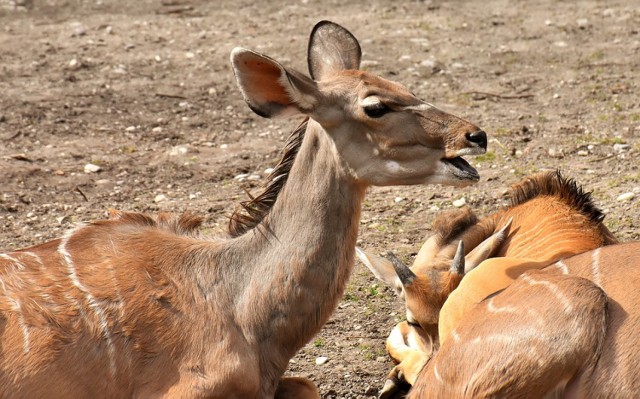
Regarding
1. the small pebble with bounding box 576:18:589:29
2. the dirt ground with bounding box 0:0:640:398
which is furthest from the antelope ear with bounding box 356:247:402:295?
the small pebble with bounding box 576:18:589:29

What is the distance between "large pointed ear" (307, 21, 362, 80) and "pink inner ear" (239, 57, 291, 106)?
1.91 ft

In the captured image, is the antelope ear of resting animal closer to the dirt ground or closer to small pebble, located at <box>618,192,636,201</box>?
the dirt ground

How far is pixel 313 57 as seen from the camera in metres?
5.24

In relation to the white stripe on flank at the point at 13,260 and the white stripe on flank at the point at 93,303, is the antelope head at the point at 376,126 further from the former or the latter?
the white stripe on flank at the point at 13,260

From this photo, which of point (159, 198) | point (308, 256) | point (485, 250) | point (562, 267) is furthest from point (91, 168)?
point (562, 267)

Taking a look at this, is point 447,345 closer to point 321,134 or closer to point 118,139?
point 321,134

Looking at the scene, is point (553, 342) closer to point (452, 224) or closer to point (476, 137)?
point (476, 137)

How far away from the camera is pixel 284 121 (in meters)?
8.89

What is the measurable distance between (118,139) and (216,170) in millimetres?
929

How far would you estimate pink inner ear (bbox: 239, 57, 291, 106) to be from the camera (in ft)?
15.1

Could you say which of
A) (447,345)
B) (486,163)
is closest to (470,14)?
(486,163)

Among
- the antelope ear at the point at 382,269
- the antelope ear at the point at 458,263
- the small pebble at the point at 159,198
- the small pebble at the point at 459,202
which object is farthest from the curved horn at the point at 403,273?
the small pebble at the point at 159,198

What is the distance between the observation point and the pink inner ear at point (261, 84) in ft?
15.1

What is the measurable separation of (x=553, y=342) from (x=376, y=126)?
3.62 ft
